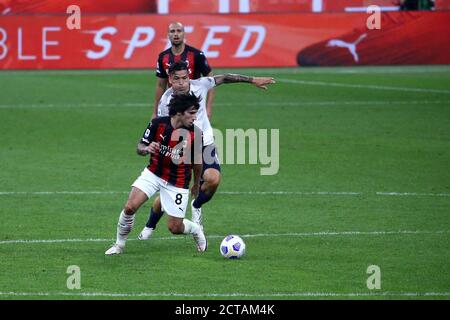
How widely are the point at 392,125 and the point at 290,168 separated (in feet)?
16.3

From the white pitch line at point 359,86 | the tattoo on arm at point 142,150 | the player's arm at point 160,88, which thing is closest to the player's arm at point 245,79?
the player's arm at point 160,88

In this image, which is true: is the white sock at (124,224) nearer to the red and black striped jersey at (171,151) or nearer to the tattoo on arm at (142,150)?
the red and black striped jersey at (171,151)

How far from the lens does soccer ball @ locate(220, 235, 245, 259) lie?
11461 mm

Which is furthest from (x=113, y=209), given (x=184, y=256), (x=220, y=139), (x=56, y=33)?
(x=56, y=33)

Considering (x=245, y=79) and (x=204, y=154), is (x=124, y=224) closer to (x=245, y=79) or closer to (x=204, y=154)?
(x=204, y=154)

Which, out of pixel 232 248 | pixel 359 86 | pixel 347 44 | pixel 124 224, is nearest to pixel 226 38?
pixel 347 44

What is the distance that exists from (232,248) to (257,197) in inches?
158

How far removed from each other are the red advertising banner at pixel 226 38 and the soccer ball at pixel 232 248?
1980 centimetres

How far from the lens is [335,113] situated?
941 inches

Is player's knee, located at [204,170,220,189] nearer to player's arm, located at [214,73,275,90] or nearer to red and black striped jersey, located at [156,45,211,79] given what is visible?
player's arm, located at [214,73,275,90]

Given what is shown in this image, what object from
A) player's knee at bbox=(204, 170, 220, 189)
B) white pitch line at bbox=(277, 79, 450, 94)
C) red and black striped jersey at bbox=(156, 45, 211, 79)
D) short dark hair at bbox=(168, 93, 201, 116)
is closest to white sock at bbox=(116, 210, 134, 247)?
short dark hair at bbox=(168, 93, 201, 116)

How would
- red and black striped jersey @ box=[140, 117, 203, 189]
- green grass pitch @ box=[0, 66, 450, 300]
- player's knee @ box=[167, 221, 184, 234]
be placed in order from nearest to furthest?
1. green grass pitch @ box=[0, 66, 450, 300]
2. red and black striped jersey @ box=[140, 117, 203, 189]
3. player's knee @ box=[167, 221, 184, 234]
